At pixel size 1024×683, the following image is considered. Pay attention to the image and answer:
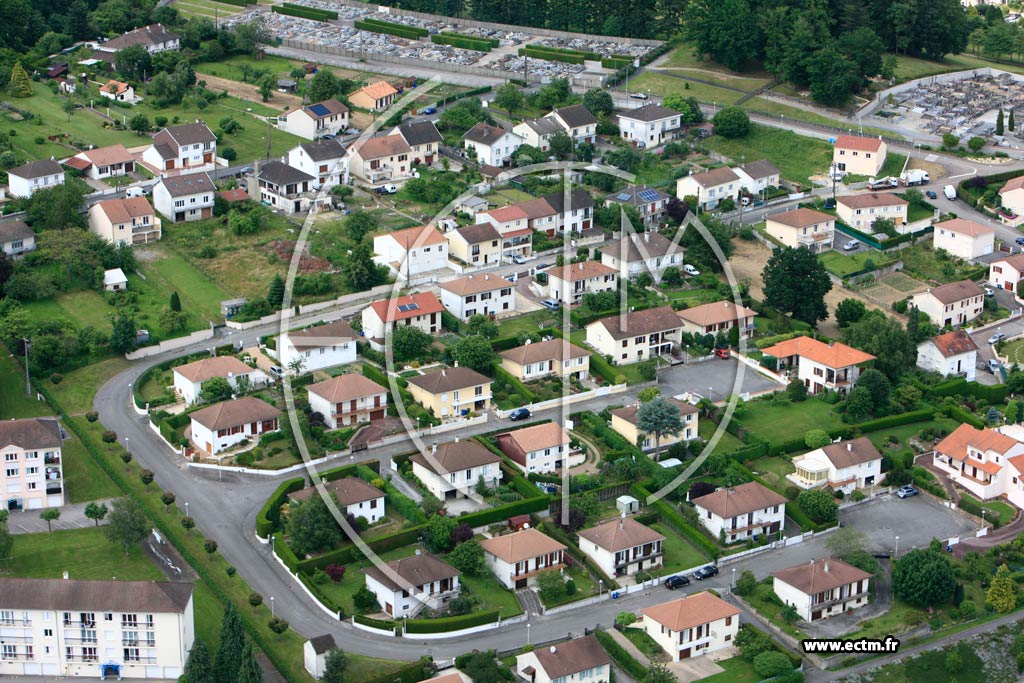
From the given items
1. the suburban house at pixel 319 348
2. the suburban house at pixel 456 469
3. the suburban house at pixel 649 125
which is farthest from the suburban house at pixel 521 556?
the suburban house at pixel 649 125

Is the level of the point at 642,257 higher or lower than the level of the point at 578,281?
higher

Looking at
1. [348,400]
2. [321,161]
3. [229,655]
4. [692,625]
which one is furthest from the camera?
[321,161]

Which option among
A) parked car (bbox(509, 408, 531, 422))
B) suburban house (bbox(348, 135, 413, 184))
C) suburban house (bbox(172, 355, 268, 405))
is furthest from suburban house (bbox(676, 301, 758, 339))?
suburban house (bbox(348, 135, 413, 184))

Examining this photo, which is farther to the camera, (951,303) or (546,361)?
(951,303)

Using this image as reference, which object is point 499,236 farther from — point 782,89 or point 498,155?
point 782,89

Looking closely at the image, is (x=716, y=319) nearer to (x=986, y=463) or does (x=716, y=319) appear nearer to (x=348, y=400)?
(x=986, y=463)

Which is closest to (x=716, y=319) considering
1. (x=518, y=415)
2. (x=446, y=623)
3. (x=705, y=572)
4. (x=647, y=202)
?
(x=518, y=415)

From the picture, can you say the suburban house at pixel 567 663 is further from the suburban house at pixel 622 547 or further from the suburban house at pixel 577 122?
the suburban house at pixel 577 122
